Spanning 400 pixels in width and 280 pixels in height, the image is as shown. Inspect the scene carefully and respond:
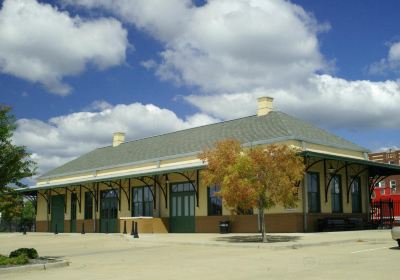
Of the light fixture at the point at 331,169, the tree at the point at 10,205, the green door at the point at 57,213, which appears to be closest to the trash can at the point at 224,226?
the light fixture at the point at 331,169

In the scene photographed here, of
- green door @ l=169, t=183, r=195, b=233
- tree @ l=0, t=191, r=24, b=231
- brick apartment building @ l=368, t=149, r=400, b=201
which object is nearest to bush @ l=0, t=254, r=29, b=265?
tree @ l=0, t=191, r=24, b=231

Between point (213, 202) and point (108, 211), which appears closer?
point (213, 202)

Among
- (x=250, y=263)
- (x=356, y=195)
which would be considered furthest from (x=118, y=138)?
(x=250, y=263)

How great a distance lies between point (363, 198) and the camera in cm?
3216

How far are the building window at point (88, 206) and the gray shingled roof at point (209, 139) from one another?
2.42m

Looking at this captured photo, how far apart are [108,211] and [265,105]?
13594mm

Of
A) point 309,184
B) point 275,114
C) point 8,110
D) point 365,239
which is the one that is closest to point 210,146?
point 275,114

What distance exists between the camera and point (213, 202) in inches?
1204

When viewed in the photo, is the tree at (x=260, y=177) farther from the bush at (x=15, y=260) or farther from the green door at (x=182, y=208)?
the green door at (x=182, y=208)

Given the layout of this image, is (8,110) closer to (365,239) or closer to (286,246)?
(286,246)

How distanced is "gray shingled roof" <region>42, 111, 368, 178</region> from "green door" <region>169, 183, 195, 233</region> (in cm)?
→ 243

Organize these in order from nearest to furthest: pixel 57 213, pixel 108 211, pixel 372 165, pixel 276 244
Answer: pixel 276 244, pixel 372 165, pixel 108 211, pixel 57 213

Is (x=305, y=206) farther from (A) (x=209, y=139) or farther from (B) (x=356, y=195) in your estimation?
(A) (x=209, y=139)

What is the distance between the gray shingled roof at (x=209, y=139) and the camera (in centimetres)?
3000
